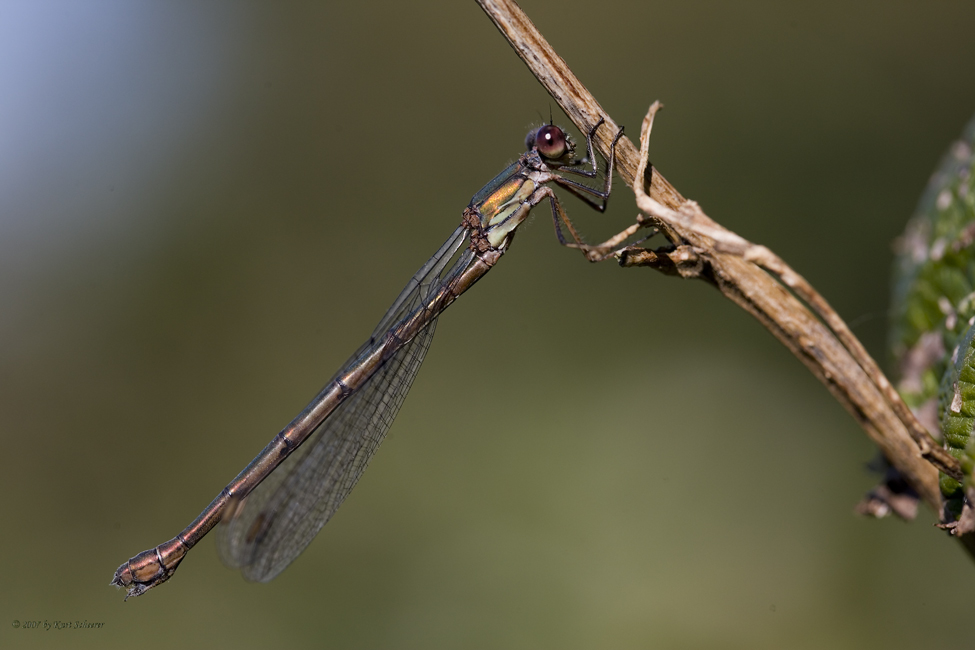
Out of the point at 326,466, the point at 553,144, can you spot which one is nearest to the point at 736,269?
the point at 553,144

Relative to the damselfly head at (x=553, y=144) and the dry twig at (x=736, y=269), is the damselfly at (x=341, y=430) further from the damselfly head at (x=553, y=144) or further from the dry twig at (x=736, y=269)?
the dry twig at (x=736, y=269)

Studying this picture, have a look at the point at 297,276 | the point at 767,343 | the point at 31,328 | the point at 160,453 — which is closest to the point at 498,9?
the point at 767,343

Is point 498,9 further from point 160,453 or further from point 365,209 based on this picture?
point 160,453

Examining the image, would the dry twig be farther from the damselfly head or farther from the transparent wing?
the transparent wing

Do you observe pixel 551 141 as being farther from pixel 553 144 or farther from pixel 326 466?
pixel 326 466

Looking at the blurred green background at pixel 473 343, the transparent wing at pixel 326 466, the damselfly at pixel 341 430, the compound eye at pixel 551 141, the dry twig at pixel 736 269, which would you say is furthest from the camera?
the blurred green background at pixel 473 343

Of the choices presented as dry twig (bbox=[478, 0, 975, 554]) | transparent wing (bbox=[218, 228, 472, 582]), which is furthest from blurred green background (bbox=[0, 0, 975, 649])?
dry twig (bbox=[478, 0, 975, 554])

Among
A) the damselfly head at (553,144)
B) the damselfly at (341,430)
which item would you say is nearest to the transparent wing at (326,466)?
the damselfly at (341,430)
